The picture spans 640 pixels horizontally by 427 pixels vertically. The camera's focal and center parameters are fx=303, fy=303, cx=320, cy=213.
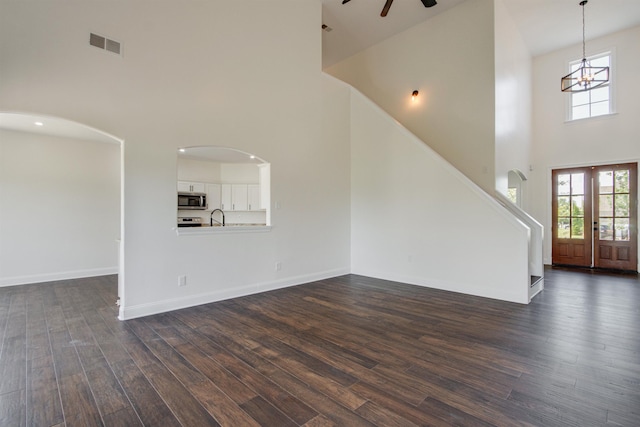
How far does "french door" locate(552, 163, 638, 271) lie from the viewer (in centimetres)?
656

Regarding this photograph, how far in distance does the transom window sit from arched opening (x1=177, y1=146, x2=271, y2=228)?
7648mm

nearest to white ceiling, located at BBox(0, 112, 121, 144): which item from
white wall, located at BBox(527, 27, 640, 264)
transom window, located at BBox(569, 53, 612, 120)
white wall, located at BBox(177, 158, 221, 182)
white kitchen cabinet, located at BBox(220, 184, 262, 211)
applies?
white wall, located at BBox(177, 158, 221, 182)

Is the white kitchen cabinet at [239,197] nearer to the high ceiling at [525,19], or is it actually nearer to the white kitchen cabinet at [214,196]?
the white kitchen cabinet at [214,196]

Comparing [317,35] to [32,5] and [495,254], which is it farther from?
A: [495,254]

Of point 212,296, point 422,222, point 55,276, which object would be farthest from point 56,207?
point 422,222

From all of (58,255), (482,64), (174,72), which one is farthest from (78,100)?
(482,64)

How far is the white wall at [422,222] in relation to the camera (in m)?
4.35

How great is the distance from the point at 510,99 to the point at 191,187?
7.11 meters

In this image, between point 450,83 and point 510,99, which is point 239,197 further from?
point 510,99

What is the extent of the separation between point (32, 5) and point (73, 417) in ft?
12.0

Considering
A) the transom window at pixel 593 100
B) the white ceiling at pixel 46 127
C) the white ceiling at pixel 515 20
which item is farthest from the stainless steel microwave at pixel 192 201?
the transom window at pixel 593 100

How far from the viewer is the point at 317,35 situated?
5512 mm

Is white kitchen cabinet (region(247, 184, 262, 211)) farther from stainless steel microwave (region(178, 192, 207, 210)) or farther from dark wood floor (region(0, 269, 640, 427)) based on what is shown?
dark wood floor (region(0, 269, 640, 427))

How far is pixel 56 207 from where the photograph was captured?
564 cm
